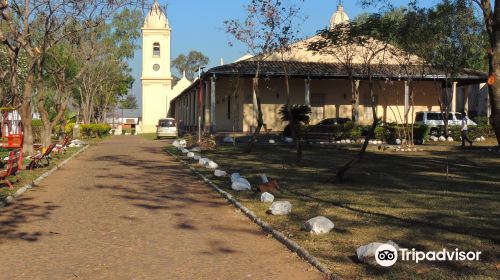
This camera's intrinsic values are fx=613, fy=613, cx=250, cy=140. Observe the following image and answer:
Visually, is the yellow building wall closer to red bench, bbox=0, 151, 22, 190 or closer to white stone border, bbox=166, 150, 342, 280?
red bench, bbox=0, 151, 22, 190

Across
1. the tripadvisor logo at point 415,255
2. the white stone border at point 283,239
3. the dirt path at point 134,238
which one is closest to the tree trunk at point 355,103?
the dirt path at point 134,238

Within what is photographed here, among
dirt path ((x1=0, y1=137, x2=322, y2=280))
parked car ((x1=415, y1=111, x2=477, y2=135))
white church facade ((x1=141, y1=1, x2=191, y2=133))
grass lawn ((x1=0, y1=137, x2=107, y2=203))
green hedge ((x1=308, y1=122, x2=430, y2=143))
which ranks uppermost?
white church facade ((x1=141, y1=1, x2=191, y2=133))

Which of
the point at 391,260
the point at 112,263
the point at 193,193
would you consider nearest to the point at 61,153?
the point at 193,193

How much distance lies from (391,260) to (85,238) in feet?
13.8

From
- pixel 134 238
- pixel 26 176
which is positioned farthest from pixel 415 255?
pixel 26 176

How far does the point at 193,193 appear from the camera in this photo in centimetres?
1316

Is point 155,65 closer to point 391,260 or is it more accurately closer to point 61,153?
point 61,153

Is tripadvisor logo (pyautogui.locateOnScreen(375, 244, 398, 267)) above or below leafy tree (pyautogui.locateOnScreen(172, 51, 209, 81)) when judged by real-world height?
below

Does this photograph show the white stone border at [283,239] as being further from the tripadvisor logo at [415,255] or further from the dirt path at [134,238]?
the tripadvisor logo at [415,255]

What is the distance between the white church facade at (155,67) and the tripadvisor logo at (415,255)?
56.5 metres

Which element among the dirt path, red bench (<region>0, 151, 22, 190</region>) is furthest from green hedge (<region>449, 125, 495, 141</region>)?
red bench (<region>0, 151, 22, 190</region>)

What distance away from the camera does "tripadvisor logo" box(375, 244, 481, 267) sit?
643 centimetres

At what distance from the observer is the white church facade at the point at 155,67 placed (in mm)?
62094

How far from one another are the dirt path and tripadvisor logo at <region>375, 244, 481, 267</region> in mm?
705
